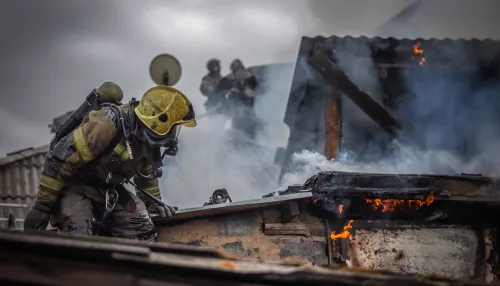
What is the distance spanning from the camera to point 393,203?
16.3ft

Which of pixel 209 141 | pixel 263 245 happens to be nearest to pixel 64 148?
pixel 263 245

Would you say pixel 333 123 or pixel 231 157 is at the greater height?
pixel 231 157

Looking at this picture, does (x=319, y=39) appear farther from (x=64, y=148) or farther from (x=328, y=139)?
(x=64, y=148)

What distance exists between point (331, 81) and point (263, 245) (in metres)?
4.43

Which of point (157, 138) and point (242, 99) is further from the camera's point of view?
point (242, 99)

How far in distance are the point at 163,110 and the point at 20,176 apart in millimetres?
9561

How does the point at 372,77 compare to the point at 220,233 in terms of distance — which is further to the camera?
the point at 372,77

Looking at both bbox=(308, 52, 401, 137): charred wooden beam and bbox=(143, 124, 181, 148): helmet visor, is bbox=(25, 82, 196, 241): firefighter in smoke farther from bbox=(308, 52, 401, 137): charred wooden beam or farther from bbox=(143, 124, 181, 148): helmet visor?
bbox=(308, 52, 401, 137): charred wooden beam

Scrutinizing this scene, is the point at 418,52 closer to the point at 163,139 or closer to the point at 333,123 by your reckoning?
the point at 333,123

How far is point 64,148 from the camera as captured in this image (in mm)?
4402

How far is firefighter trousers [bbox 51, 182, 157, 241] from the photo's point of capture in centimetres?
446

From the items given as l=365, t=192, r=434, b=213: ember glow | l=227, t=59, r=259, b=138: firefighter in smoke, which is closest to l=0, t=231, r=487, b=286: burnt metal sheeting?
l=365, t=192, r=434, b=213: ember glow

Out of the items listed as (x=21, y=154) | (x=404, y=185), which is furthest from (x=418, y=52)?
(x=21, y=154)

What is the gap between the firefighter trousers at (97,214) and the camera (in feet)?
14.6
